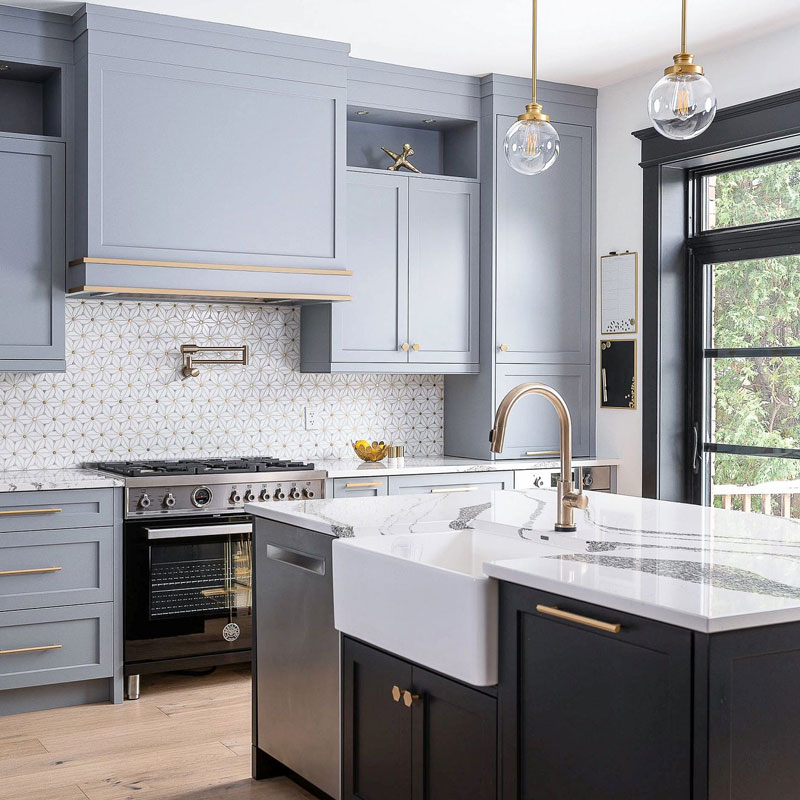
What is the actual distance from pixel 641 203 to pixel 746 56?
0.84 m

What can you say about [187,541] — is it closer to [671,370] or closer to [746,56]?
[671,370]

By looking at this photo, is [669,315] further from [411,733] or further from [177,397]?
[411,733]

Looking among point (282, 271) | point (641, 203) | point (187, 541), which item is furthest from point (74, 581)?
point (641, 203)

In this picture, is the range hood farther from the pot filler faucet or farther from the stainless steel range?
the pot filler faucet

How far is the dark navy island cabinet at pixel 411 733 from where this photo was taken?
2195mm

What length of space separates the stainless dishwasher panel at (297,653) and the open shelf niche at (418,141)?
2443mm

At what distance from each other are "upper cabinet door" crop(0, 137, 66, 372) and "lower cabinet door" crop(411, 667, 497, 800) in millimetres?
2408

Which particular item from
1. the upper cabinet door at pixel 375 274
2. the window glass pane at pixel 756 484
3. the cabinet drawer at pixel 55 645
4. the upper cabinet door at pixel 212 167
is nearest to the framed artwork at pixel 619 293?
the window glass pane at pixel 756 484

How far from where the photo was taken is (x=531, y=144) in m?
2.51

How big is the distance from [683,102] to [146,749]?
2.72m

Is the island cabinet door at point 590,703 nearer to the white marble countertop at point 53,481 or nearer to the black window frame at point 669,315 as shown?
the white marble countertop at point 53,481

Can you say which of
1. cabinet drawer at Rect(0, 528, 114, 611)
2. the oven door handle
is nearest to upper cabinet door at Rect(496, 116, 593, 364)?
the oven door handle

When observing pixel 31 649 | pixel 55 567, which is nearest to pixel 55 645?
pixel 31 649

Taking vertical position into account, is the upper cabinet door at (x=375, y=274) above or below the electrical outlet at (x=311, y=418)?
above
